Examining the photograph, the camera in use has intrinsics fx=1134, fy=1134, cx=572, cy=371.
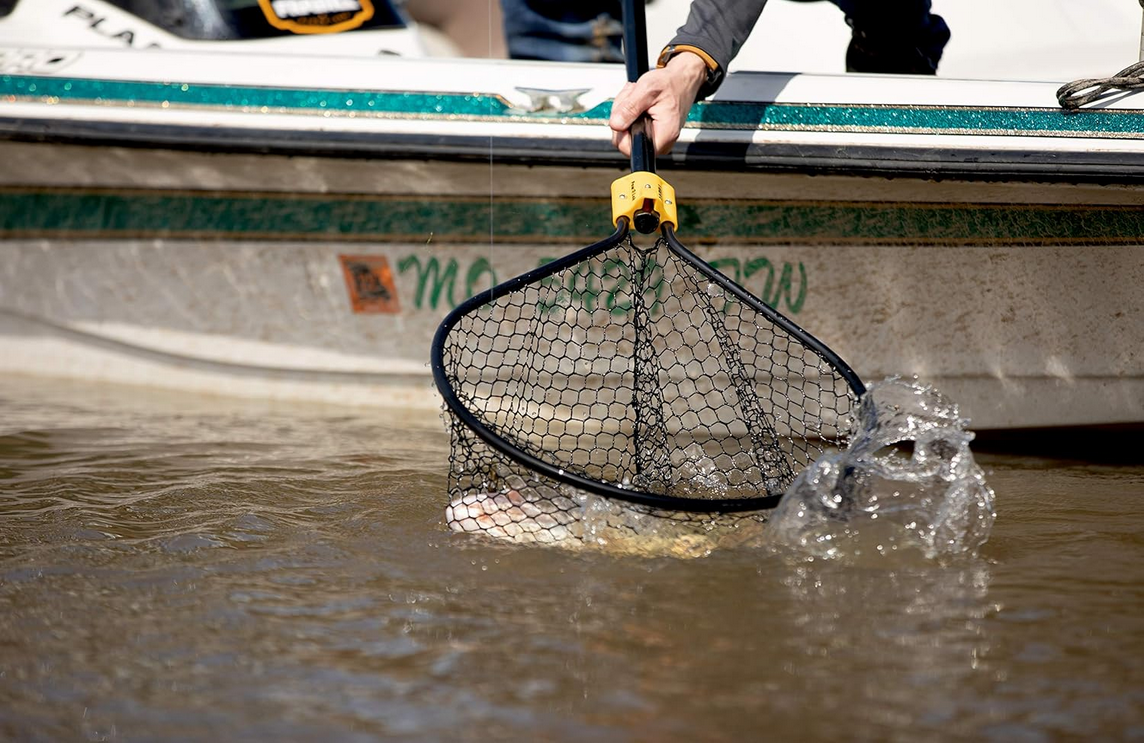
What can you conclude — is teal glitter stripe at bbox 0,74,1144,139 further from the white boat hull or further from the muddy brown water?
the muddy brown water

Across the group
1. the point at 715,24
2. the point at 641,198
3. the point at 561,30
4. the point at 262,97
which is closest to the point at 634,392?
the point at 641,198

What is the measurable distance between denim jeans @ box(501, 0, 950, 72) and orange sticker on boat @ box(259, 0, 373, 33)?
1.54ft

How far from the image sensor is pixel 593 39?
369cm

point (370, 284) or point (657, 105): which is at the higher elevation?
point (657, 105)

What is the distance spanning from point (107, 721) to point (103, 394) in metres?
2.35

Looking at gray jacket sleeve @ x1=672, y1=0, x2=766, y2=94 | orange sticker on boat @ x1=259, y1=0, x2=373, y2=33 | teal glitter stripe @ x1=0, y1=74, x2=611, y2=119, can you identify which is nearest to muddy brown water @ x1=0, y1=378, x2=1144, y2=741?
teal glitter stripe @ x1=0, y1=74, x2=611, y2=119

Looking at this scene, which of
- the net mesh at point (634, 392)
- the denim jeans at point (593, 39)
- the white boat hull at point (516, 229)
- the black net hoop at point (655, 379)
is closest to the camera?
the net mesh at point (634, 392)

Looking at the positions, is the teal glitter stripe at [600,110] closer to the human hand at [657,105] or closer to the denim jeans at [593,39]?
the human hand at [657,105]

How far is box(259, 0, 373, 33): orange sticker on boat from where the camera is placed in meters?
3.55

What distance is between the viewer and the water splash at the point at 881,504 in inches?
82.4

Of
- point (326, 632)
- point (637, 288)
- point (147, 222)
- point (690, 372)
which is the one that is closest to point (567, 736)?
point (326, 632)

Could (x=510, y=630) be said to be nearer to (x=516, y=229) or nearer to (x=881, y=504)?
(x=881, y=504)

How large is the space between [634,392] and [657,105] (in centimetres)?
65

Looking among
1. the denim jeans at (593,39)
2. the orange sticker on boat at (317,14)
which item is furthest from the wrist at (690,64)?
the orange sticker on boat at (317,14)
